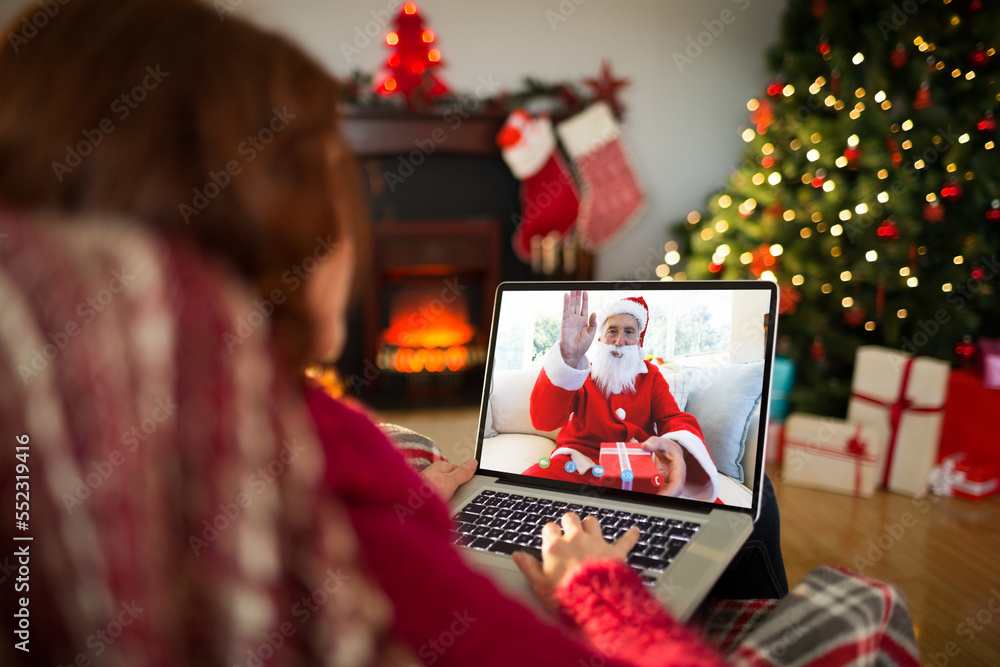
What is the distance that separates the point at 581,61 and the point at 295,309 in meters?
3.44

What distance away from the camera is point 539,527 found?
727 mm

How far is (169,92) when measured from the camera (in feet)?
1.08

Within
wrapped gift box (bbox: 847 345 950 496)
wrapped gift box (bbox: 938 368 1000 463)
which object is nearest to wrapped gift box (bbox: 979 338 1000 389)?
wrapped gift box (bbox: 938 368 1000 463)

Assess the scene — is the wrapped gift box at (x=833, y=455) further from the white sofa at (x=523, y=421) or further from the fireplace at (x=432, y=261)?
the white sofa at (x=523, y=421)

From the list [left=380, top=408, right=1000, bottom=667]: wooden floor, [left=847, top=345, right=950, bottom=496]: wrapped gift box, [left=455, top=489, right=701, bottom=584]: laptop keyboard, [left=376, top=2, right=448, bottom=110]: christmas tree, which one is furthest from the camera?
[left=376, top=2, right=448, bottom=110]: christmas tree

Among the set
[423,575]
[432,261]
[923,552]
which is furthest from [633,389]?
[432,261]

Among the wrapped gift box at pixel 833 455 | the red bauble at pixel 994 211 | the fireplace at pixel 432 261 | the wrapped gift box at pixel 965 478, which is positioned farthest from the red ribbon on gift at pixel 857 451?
the fireplace at pixel 432 261

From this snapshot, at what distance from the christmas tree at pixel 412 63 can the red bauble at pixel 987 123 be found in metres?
2.26

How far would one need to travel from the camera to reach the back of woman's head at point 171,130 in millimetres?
322

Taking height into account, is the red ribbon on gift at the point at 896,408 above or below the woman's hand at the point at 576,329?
below

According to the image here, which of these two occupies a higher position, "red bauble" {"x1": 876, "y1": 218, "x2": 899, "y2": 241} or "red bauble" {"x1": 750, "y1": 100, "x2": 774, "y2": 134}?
"red bauble" {"x1": 750, "y1": 100, "x2": 774, "y2": 134}

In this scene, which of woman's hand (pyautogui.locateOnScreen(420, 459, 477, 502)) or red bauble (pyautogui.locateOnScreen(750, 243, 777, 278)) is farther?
red bauble (pyautogui.locateOnScreen(750, 243, 777, 278))

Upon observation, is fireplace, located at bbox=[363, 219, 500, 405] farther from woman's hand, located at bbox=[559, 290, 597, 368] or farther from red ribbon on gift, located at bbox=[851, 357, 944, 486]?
woman's hand, located at bbox=[559, 290, 597, 368]

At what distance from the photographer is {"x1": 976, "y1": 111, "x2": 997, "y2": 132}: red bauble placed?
7.45 feet
